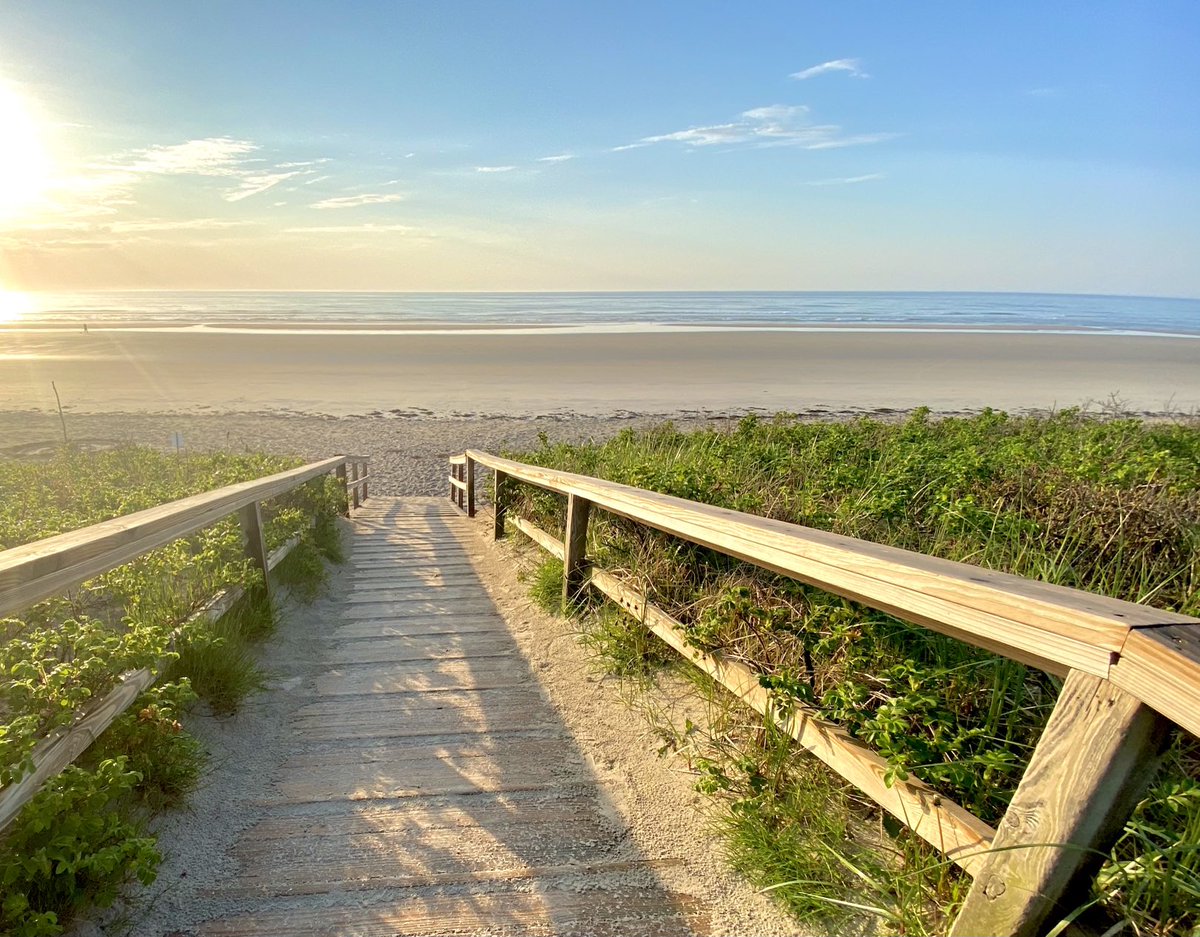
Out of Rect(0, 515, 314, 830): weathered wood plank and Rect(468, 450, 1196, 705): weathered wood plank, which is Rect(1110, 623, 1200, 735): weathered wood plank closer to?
Rect(468, 450, 1196, 705): weathered wood plank

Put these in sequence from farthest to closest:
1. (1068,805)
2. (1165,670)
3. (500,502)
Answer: (500,502) → (1068,805) → (1165,670)

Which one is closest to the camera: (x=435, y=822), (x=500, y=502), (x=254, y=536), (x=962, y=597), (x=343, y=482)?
(x=962, y=597)

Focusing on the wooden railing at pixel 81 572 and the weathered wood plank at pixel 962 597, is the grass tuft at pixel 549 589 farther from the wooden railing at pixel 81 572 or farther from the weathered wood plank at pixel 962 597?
the weathered wood plank at pixel 962 597

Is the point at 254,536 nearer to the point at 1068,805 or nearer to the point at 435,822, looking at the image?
the point at 435,822

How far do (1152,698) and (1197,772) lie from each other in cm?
98

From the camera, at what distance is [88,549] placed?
2.04 metres

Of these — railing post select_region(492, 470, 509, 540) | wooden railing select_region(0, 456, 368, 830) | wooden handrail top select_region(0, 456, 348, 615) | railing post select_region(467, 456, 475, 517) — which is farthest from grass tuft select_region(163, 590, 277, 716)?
railing post select_region(467, 456, 475, 517)

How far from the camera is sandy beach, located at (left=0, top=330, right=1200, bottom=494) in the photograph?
1533cm

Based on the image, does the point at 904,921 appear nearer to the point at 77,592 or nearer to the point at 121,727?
the point at 121,727

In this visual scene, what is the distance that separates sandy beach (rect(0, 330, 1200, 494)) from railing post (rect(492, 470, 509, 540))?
4871 millimetres

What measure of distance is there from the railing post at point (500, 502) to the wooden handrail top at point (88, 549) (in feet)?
11.4

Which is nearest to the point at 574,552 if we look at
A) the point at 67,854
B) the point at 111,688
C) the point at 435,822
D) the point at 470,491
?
the point at 435,822

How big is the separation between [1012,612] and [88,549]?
2.40m

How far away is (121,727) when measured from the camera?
2.28m
